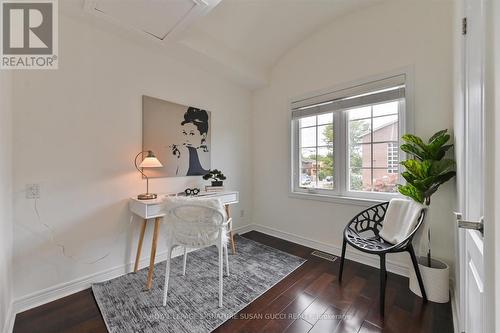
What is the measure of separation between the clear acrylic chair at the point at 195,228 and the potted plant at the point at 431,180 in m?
1.64

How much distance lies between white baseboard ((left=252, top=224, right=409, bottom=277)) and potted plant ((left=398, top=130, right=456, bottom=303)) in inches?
12.7

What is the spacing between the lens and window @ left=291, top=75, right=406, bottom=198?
2.21 meters

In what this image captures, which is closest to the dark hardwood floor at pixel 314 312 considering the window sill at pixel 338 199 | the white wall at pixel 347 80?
the white wall at pixel 347 80

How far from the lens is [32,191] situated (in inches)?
65.0

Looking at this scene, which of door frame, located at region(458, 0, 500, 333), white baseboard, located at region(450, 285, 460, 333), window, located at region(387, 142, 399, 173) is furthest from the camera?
window, located at region(387, 142, 399, 173)

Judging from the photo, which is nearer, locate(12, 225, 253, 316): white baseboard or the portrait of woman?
locate(12, 225, 253, 316): white baseboard

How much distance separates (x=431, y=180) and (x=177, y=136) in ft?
8.50

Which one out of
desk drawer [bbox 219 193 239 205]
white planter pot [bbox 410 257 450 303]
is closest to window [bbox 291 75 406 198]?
white planter pot [bbox 410 257 450 303]

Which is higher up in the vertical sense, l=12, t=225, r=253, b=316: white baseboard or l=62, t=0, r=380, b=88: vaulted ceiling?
l=62, t=0, r=380, b=88: vaulted ceiling

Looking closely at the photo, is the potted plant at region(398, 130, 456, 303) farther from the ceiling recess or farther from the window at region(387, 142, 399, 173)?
the ceiling recess

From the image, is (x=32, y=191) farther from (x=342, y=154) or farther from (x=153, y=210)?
(x=342, y=154)

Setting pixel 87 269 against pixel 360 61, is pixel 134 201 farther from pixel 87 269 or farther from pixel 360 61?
pixel 360 61

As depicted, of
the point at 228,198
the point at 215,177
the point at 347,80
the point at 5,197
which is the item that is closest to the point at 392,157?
the point at 347,80

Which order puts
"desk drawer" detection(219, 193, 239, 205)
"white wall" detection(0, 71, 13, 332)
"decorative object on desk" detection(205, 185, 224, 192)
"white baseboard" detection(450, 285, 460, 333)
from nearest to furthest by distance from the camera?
"white wall" detection(0, 71, 13, 332) < "white baseboard" detection(450, 285, 460, 333) < "desk drawer" detection(219, 193, 239, 205) < "decorative object on desk" detection(205, 185, 224, 192)
